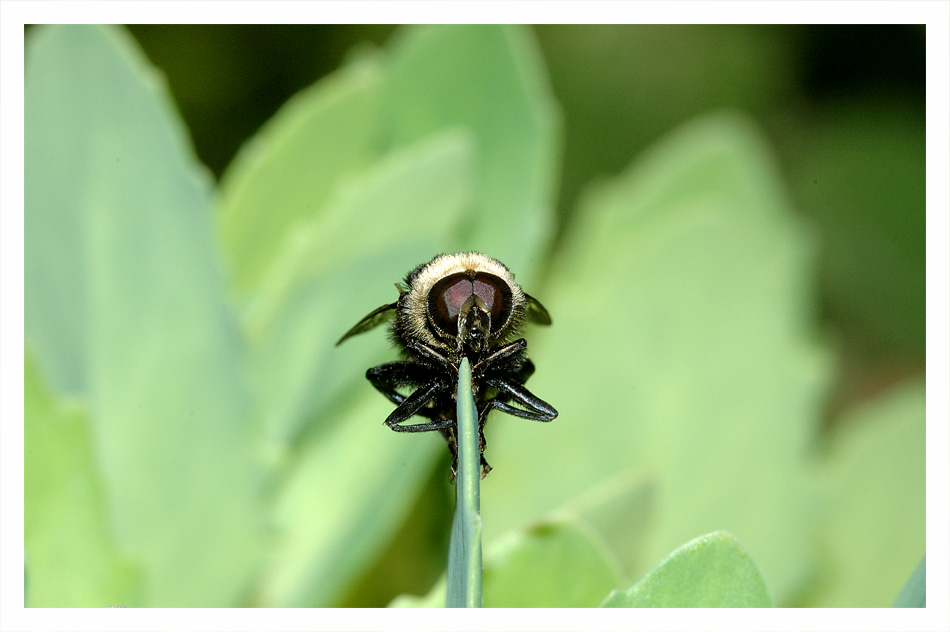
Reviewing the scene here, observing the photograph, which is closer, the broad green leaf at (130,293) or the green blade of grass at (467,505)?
the green blade of grass at (467,505)

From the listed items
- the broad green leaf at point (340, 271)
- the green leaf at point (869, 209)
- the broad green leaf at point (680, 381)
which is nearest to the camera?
the broad green leaf at point (340, 271)

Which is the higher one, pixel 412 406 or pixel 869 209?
pixel 869 209

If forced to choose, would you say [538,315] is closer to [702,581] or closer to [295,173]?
[295,173]

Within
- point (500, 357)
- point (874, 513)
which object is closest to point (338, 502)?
point (500, 357)

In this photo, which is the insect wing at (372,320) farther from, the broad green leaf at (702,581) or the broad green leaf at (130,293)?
the broad green leaf at (702,581)

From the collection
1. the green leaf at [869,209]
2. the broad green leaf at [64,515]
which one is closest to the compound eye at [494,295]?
the broad green leaf at [64,515]

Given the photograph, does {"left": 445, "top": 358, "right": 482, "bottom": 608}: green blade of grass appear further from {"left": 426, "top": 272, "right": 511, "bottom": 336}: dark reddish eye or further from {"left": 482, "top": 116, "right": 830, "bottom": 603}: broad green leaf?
{"left": 482, "top": 116, "right": 830, "bottom": 603}: broad green leaf

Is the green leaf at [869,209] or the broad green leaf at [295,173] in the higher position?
the green leaf at [869,209]
